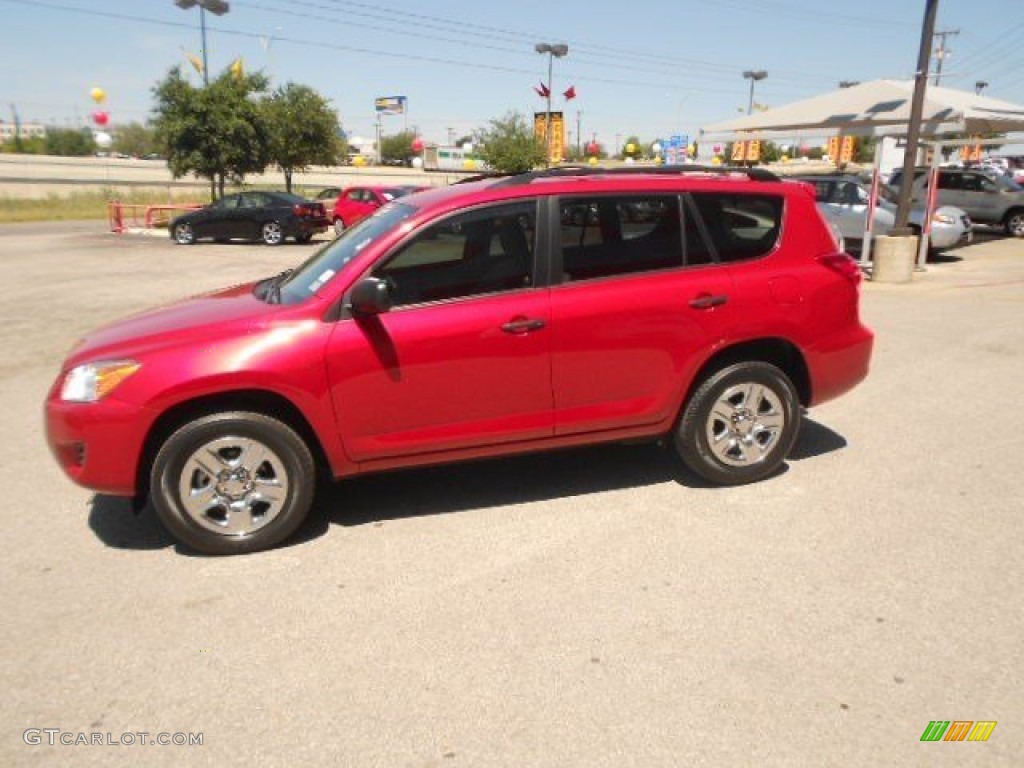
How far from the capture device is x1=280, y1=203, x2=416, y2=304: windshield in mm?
3854

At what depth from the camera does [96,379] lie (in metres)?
3.52

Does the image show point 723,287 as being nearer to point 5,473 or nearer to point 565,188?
point 565,188

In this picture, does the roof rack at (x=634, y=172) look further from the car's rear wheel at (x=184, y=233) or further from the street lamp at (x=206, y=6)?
the street lamp at (x=206, y=6)

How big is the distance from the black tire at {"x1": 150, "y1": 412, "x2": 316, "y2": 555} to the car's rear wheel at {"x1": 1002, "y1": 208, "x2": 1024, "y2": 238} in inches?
817

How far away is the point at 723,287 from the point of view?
411 cm

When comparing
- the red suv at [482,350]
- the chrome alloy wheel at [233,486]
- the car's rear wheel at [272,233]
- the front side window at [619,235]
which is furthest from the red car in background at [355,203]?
the chrome alloy wheel at [233,486]

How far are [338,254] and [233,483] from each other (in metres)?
1.34

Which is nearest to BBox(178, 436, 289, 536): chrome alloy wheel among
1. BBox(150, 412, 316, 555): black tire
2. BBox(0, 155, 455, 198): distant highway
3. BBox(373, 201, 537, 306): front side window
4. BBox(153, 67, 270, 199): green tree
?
BBox(150, 412, 316, 555): black tire

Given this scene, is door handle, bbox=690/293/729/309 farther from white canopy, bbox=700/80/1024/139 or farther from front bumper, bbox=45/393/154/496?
white canopy, bbox=700/80/1024/139

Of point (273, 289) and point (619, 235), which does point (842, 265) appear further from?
point (273, 289)

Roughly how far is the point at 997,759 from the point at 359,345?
2853 millimetres

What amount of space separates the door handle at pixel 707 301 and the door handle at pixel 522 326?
2.87 ft

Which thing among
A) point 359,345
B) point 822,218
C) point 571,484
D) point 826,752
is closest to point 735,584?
point 826,752

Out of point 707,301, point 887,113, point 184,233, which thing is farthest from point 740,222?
point 184,233
